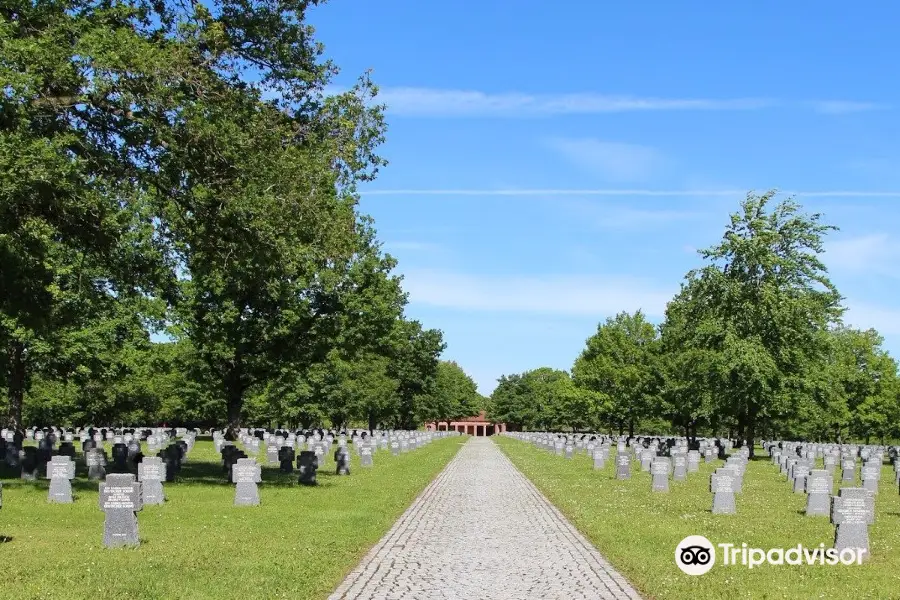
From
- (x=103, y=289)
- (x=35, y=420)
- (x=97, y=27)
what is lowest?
(x=35, y=420)

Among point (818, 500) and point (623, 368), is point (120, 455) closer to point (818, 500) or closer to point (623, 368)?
point (818, 500)

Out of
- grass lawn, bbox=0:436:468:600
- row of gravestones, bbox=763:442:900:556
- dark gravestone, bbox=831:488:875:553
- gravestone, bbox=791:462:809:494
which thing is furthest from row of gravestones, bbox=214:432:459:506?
gravestone, bbox=791:462:809:494

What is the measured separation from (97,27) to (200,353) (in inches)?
781

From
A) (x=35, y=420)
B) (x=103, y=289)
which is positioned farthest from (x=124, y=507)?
(x=35, y=420)

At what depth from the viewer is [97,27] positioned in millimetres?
17172

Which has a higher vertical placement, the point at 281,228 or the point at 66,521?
the point at 281,228

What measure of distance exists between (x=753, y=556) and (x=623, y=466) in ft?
58.9

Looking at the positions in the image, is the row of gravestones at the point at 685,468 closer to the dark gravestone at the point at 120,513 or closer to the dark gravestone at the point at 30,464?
the dark gravestone at the point at 120,513

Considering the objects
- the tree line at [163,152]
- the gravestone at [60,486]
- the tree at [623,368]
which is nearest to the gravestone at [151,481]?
the gravestone at [60,486]

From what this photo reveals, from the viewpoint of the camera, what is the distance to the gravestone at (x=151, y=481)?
19.2 meters

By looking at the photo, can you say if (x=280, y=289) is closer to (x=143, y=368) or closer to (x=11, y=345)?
(x=11, y=345)

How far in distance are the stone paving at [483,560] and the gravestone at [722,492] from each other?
3231mm

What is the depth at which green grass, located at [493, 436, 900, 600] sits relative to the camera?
1102 centimetres

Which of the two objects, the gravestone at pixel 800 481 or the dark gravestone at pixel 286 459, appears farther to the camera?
the dark gravestone at pixel 286 459
